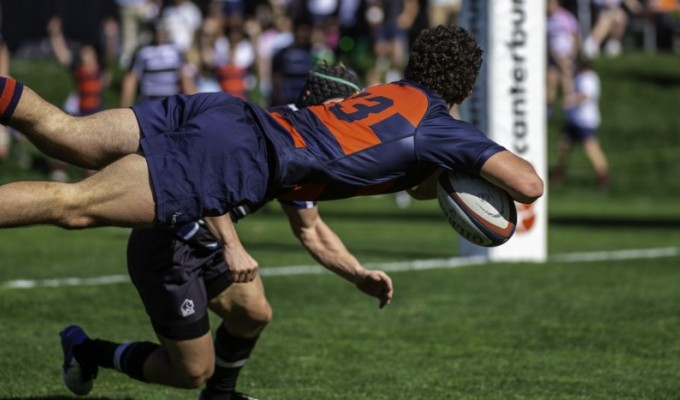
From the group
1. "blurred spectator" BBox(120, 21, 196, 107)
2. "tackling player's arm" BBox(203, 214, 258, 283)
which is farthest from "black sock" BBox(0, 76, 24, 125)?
"blurred spectator" BBox(120, 21, 196, 107)

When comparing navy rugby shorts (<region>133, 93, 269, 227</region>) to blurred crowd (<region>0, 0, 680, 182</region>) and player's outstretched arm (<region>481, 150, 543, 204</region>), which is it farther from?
blurred crowd (<region>0, 0, 680, 182</region>)

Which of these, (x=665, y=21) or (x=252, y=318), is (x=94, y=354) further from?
(x=665, y=21)

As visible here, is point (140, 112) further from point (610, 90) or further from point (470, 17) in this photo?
point (610, 90)

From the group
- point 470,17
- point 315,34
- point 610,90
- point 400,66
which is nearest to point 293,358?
point 470,17

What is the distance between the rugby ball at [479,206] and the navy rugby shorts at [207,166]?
78cm

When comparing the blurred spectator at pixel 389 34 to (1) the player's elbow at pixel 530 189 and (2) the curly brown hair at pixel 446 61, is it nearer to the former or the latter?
(2) the curly brown hair at pixel 446 61

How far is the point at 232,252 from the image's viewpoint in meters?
5.32

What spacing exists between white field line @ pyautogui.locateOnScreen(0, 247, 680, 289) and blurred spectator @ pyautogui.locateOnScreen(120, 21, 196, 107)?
6.33m

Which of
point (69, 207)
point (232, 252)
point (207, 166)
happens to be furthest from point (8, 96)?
point (232, 252)

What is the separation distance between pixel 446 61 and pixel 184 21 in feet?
68.9

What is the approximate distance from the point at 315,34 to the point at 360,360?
1241 centimetres

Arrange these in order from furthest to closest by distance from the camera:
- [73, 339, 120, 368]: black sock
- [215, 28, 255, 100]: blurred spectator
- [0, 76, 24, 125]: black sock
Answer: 1. [215, 28, 255, 100]: blurred spectator
2. [73, 339, 120, 368]: black sock
3. [0, 76, 24, 125]: black sock

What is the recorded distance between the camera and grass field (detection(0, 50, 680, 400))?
7176 millimetres

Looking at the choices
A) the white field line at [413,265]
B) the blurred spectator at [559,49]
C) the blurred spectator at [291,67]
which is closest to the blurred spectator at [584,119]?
the blurred spectator at [559,49]
